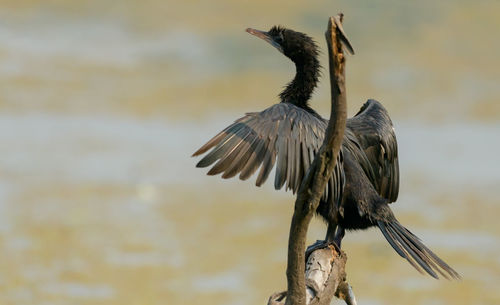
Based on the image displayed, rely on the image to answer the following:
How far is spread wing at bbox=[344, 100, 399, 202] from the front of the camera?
6789mm

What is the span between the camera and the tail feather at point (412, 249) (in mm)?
5246

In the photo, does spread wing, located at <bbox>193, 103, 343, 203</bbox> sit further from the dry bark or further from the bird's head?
the bird's head

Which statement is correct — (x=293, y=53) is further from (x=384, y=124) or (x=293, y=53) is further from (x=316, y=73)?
(x=384, y=124)

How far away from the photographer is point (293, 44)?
6980 millimetres

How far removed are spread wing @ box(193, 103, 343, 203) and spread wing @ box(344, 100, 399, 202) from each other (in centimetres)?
94

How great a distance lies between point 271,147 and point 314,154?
328mm

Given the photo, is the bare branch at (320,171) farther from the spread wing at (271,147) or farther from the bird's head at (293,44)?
the bird's head at (293,44)

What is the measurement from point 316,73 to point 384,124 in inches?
32.1

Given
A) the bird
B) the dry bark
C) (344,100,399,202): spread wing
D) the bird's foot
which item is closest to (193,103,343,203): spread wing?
the bird

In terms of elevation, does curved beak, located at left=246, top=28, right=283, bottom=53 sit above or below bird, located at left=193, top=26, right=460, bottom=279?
above

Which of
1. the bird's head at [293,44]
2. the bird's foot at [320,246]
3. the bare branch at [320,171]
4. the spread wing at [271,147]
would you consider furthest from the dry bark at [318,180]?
the bird's head at [293,44]

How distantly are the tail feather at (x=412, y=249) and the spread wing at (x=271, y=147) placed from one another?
468 mm

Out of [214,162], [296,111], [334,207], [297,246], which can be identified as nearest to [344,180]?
[334,207]

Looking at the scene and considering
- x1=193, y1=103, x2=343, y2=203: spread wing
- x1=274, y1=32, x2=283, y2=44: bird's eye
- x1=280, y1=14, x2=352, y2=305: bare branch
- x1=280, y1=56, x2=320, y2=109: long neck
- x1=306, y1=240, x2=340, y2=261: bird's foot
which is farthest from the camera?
x1=274, y1=32, x2=283, y2=44: bird's eye
